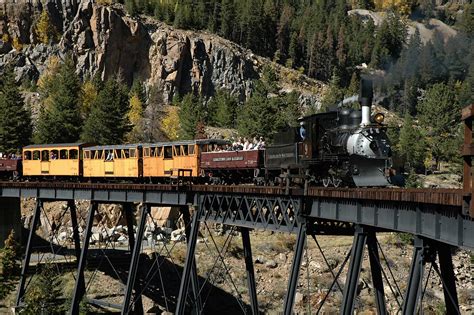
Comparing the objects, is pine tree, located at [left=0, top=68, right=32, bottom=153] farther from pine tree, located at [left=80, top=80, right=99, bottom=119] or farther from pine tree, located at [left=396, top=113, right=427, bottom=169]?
pine tree, located at [left=396, top=113, right=427, bottom=169]

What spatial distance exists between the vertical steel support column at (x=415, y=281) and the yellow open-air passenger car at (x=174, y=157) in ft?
62.3

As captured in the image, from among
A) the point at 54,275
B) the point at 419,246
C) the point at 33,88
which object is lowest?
the point at 54,275

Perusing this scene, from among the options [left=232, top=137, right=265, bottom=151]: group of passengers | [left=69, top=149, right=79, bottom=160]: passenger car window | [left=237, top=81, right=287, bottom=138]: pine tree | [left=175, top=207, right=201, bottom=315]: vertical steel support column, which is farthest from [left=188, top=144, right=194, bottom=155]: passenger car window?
[left=237, top=81, right=287, bottom=138]: pine tree

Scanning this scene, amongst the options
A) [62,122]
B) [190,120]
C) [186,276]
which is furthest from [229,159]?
[190,120]

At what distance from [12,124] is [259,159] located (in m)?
39.8

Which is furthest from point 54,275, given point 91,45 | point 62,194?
point 91,45

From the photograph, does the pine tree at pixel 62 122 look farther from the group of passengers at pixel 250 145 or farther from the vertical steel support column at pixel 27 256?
the group of passengers at pixel 250 145

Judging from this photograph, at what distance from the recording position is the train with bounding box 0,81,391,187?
22.1m

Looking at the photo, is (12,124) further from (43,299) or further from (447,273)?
(447,273)

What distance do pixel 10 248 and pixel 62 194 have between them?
9.31 meters

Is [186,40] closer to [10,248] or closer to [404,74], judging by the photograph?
[10,248]

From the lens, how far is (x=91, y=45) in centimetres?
11538

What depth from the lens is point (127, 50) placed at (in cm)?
11919

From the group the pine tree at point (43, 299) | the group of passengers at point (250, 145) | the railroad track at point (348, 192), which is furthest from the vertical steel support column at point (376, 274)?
the pine tree at point (43, 299)
